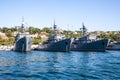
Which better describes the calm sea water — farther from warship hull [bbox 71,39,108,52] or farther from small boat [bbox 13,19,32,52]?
warship hull [bbox 71,39,108,52]

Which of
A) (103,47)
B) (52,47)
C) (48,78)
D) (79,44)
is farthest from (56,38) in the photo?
(48,78)

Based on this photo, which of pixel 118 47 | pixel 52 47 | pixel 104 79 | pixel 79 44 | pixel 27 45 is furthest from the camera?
pixel 118 47

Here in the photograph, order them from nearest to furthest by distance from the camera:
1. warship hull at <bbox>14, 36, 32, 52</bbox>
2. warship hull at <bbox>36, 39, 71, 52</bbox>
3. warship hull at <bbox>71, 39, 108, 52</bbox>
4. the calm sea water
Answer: the calm sea water
warship hull at <bbox>14, 36, 32, 52</bbox>
warship hull at <bbox>36, 39, 71, 52</bbox>
warship hull at <bbox>71, 39, 108, 52</bbox>

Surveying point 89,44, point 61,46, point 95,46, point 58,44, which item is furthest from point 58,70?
point 89,44

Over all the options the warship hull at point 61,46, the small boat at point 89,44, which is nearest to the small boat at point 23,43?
the warship hull at point 61,46

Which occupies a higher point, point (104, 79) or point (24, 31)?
point (24, 31)

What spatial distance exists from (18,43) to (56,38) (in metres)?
20.6

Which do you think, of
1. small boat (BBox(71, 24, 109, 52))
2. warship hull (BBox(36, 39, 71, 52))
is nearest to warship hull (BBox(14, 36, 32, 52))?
warship hull (BBox(36, 39, 71, 52))

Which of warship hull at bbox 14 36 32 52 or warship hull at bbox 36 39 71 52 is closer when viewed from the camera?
warship hull at bbox 14 36 32 52

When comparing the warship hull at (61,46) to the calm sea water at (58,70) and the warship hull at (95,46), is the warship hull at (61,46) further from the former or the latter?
the calm sea water at (58,70)

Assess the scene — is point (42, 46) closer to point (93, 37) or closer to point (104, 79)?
point (93, 37)

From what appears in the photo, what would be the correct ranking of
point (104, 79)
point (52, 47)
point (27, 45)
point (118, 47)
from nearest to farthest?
point (104, 79) → point (27, 45) → point (52, 47) → point (118, 47)

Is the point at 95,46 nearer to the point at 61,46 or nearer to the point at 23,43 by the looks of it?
the point at 61,46

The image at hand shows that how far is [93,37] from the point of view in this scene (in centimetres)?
13075
